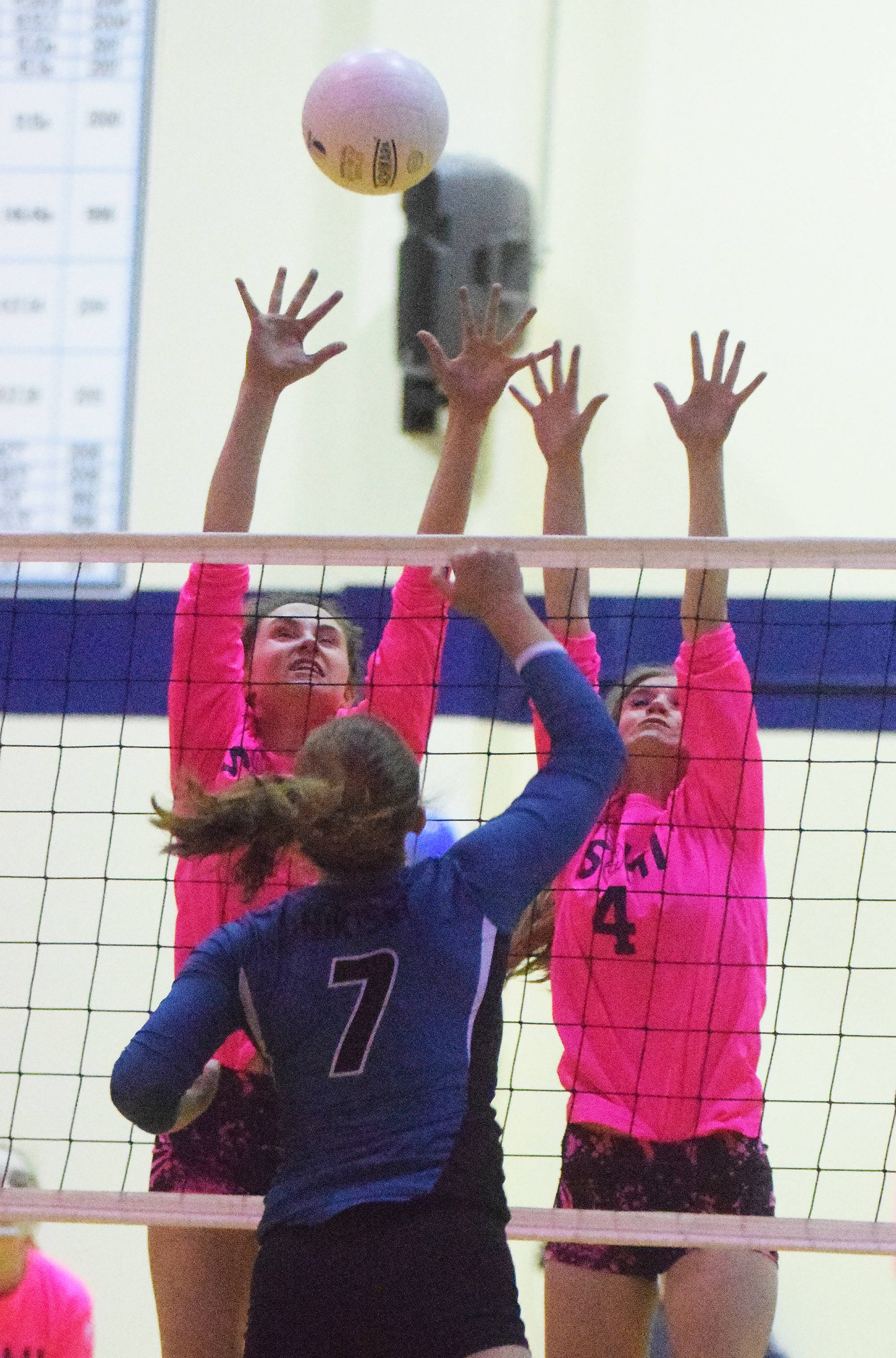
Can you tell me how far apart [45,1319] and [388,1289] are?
2.48 meters

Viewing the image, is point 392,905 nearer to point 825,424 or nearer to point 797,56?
point 825,424

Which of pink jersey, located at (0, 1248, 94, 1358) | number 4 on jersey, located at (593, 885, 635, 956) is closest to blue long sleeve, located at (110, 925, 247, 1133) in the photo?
number 4 on jersey, located at (593, 885, 635, 956)

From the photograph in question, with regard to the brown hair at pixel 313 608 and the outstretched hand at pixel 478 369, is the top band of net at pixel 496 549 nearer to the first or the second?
the brown hair at pixel 313 608

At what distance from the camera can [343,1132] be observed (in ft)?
5.03

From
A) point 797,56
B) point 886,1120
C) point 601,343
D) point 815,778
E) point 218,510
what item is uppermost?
point 797,56

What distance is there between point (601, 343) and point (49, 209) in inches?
63.9

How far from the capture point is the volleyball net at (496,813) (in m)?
3.87

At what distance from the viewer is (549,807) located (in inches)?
63.3

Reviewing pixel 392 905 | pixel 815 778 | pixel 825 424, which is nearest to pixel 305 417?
pixel 825 424

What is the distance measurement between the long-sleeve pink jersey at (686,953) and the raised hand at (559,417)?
392 mm

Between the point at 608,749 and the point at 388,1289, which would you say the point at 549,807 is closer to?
the point at 608,749

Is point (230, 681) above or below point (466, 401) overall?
below

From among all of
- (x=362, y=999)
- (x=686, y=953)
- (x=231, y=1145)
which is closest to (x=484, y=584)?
(x=362, y=999)

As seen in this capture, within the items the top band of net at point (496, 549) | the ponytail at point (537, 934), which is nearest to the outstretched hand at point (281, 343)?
the top band of net at point (496, 549)
